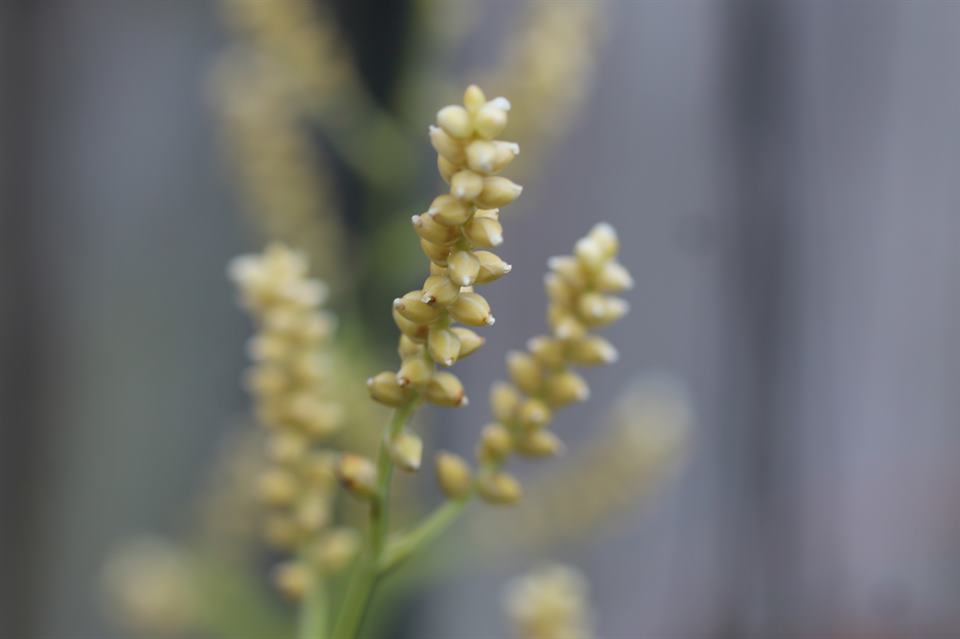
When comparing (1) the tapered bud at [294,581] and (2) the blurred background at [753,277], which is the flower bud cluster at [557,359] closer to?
(1) the tapered bud at [294,581]

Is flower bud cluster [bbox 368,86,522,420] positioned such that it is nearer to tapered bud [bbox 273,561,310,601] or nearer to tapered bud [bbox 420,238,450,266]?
tapered bud [bbox 420,238,450,266]

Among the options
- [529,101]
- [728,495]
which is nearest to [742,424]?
[728,495]

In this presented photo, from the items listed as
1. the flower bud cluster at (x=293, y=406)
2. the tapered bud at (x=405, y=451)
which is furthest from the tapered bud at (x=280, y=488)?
the tapered bud at (x=405, y=451)

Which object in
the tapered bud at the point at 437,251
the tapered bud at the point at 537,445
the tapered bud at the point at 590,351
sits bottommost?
the tapered bud at the point at 537,445

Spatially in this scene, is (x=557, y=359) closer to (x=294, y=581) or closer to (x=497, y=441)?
(x=497, y=441)

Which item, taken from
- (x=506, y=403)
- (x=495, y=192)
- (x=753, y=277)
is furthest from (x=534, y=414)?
(x=753, y=277)

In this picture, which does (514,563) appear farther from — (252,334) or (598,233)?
(598,233)

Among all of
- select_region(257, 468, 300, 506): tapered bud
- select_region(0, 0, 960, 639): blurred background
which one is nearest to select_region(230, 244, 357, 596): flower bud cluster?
select_region(257, 468, 300, 506): tapered bud
